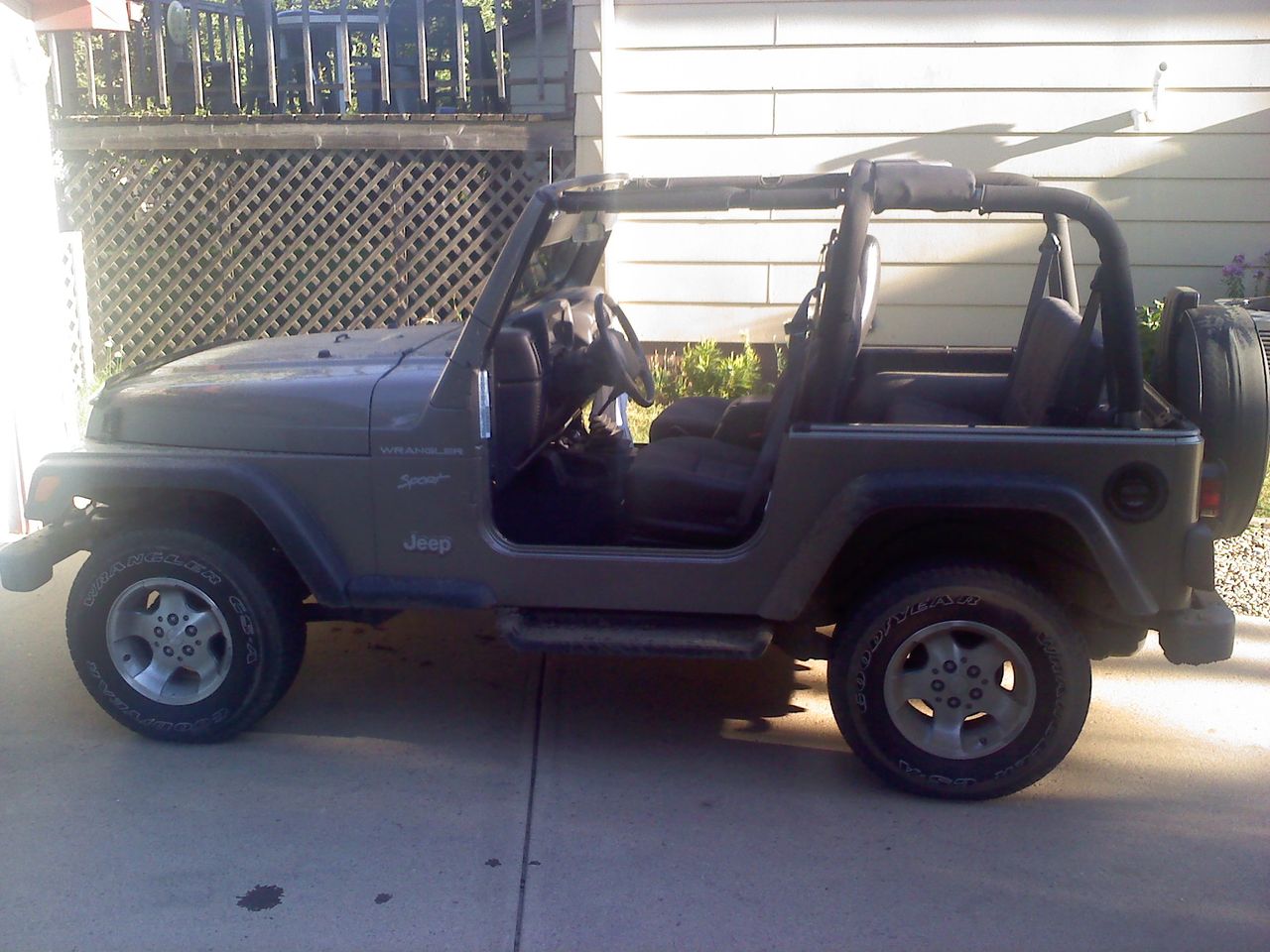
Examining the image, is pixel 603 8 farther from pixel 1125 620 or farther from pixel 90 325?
pixel 1125 620

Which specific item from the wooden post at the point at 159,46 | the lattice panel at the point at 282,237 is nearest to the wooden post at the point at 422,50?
the lattice panel at the point at 282,237

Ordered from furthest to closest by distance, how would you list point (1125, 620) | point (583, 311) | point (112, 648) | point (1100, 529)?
point (583, 311), point (112, 648), point (1125, 620), point (1100, 529)

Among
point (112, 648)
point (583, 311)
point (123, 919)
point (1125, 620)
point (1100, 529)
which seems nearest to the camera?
point (123, 919)

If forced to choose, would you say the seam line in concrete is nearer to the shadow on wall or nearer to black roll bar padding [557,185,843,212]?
black roll bar padding [557,185,843,212]

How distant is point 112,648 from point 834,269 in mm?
2623

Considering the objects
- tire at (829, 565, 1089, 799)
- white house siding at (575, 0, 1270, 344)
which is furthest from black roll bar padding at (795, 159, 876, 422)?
white house siding at (575, 0, 1270, 344)

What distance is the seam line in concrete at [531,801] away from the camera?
3.35 m

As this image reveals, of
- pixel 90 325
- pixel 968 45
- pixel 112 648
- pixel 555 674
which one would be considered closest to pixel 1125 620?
pixel 555 674

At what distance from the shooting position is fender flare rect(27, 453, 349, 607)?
3.99 m

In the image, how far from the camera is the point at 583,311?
15.4 ft

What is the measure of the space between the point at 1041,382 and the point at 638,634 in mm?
1503

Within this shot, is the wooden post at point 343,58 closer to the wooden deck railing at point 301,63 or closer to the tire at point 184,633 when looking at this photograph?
the wooden deck railing at point 301,63

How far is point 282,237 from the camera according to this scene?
29.5 feet

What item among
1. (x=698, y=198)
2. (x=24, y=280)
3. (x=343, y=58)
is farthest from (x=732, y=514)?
(x=343, y=58)
